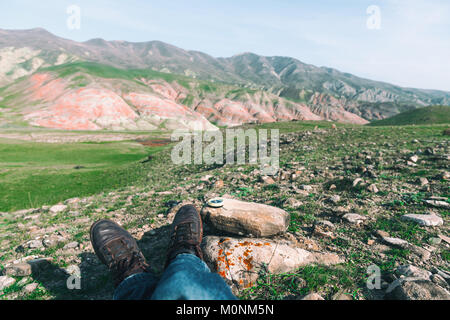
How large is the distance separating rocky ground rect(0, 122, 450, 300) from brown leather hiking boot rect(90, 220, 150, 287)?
0.44m

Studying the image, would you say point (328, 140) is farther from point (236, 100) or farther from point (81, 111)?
point (236, 100)

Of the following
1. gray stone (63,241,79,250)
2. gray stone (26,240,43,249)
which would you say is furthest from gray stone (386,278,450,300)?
gray stone (26,240,43,249)

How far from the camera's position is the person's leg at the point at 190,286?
2.57 meters

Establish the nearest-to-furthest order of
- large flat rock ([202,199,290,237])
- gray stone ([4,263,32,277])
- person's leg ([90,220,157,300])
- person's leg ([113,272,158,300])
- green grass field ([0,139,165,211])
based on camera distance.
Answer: person's leg ([113,272,158,300]) → person's leg ([90,220,157,300]) → gray stone ([4,263,32,277]) → large flat rock ([202,199,290,237]) → green grass field ([0,139,165,211])

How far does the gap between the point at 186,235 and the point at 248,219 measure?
4.53 ft

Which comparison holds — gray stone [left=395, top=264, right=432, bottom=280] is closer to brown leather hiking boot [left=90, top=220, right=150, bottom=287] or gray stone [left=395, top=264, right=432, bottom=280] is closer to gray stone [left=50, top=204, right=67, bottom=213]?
brown leather hiking boot [left=90, top=220, right=150, bottom=287]

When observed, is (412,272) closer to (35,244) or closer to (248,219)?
(248,219)

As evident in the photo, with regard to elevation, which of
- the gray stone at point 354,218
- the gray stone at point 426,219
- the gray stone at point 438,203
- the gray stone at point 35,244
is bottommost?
the gray stone at point 35,244

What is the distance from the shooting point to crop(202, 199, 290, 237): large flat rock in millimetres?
4594

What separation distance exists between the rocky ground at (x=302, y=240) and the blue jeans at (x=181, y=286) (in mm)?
861

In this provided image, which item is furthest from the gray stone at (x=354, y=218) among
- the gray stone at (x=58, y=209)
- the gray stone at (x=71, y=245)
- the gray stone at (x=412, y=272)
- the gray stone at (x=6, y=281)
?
the gray stone at (x=58, y=209)

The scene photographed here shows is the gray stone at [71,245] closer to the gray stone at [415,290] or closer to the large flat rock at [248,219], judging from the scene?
the large flat rock at [248,219]

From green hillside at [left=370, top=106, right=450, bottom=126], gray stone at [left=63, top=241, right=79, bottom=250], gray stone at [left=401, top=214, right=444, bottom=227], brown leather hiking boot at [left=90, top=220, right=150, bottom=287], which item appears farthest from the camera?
green hillside at [left=370, top=106, right=450, bottom=126]

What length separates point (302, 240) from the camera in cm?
463
